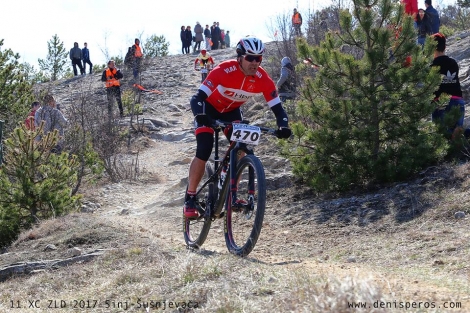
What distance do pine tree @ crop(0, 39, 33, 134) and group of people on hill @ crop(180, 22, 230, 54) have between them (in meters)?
21.8

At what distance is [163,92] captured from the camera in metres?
26.3

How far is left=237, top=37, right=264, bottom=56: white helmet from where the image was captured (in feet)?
20.2

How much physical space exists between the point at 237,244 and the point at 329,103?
2.98 metres

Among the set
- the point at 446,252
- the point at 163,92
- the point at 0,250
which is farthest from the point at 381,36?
the point at 163,92

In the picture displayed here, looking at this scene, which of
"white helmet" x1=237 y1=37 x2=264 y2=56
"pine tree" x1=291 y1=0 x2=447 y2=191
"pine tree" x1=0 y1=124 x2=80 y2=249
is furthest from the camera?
"pine tree" x1=0 y1=124 x2=80 y2=249

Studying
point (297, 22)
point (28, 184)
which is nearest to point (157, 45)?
point (297, 22)

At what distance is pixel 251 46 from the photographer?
20.2 feet

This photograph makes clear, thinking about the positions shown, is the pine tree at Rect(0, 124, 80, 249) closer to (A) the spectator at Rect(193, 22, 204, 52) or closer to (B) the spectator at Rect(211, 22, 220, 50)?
(A) the spectator at Rect(193, 22, 204, 52)

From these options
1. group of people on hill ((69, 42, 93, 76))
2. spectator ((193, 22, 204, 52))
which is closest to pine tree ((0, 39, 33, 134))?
group of people on hill ((69, 42, 93, 76))

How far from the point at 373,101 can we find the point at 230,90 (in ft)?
8.09

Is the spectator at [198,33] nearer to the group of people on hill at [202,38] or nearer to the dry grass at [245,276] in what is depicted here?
the group of people on hill at [202,38]

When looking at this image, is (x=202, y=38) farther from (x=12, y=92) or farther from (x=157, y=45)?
(x=12, y=92)

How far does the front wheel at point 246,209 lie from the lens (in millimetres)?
5527

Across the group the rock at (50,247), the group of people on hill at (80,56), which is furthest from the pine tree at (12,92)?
the group of people on hill at (80,56)
